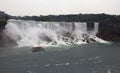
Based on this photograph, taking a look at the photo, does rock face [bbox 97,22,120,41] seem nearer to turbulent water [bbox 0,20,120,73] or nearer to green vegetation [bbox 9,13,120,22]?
turbulent water [bbox 0,20,120,73]

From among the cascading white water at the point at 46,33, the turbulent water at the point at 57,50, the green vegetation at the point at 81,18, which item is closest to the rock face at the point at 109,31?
the turbulent water at the point at 57,50

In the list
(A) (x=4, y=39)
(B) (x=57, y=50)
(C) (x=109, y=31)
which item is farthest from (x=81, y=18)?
(B) (x=57, y=50)

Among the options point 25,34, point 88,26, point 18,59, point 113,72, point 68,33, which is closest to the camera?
point 113,72

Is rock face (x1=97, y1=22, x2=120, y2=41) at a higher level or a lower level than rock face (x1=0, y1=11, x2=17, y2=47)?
lower

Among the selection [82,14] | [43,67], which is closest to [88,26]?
[82,14]

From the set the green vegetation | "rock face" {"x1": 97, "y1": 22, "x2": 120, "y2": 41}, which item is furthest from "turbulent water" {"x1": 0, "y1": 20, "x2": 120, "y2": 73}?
the green vegetation

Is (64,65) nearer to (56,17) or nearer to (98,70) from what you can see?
(98,70)
